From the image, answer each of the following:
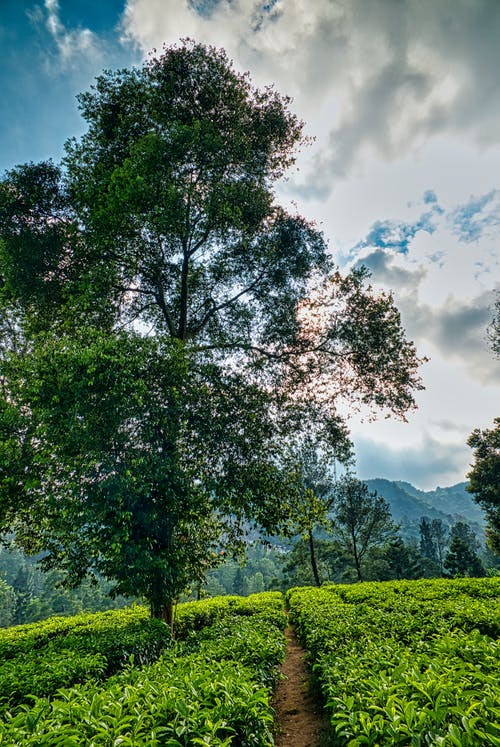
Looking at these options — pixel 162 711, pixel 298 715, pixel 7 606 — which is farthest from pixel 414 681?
pixel 7 606

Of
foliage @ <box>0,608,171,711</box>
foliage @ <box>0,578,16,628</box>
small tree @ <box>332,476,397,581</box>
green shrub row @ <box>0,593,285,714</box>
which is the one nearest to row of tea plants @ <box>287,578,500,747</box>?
green shrub row @ <box>0,593,285,714</box>

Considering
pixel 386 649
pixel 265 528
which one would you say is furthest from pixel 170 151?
pixel 386 649

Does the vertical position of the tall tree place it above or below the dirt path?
above

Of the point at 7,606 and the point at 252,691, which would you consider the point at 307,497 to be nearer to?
the point at 252,691

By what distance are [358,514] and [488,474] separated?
11.5 meters

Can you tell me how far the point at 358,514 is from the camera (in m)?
31.3

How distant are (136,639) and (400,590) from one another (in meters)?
10.7

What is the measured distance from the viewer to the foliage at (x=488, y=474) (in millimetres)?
29016

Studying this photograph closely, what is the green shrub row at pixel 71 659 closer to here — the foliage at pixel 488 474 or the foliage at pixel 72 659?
the foliage at pixel 72 659

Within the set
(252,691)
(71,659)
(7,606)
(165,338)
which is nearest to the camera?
(252,691)

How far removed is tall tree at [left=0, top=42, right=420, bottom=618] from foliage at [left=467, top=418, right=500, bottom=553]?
24.0 meters

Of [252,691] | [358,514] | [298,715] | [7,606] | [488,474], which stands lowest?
[7,606]

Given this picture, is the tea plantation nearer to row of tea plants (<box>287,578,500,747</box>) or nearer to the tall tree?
row of tea plants (<box>287,578,500,747</box>)

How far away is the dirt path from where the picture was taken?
5.46 meters
